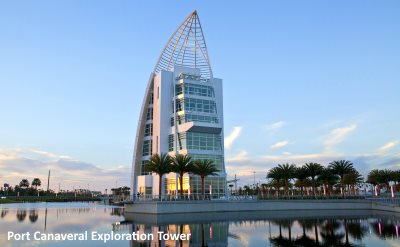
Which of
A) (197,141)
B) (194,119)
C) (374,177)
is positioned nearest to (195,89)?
(194,119)

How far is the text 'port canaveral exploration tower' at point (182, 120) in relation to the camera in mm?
65875

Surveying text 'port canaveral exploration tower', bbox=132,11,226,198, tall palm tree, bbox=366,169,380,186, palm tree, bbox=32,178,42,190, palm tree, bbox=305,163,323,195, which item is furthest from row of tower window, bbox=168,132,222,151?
palm tree, bbox=32,178,42,190

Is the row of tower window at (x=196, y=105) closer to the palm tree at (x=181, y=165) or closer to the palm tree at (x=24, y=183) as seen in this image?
the palm tree at (x=181, y=165)

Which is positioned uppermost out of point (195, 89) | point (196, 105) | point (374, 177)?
point (195, 89)

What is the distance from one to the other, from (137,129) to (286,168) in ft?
100

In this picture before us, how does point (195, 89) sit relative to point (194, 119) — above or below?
above

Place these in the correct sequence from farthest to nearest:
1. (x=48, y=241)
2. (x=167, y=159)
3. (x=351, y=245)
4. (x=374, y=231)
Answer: (x=167, y=159) → (x=374, y=231) → (x=48, y=241) → (x=351, y=245)

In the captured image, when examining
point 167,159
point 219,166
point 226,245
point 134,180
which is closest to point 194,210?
point 167,159

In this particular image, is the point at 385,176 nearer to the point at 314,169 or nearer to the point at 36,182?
the point at 314,169

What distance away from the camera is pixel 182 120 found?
67.6 metres

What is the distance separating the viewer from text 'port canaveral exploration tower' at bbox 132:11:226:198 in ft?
216

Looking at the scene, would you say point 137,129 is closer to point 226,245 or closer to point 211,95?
point 211,95

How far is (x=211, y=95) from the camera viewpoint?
2830 inches

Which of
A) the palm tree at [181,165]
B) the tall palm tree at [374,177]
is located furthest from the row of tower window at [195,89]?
the tall palm tree at [374,177]
